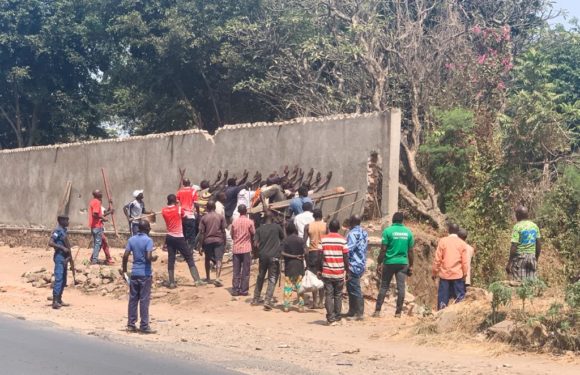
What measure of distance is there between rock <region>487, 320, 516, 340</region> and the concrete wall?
5124 millimetres

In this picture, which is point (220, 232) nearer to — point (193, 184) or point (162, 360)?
point (193, 184)

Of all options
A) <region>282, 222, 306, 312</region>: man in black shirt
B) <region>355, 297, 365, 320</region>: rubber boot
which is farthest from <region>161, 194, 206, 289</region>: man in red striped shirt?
<region>355, 297, 365, 320</region>: rubber boot

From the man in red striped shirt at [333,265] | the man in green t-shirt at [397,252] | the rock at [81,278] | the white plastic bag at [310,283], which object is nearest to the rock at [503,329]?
the man in green t-shirt at [397,252]

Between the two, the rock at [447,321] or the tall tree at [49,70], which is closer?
the rock at [447,321]

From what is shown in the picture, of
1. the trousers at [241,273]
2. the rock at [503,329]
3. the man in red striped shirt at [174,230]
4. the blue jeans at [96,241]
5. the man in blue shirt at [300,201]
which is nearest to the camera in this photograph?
the rock at [503,329]

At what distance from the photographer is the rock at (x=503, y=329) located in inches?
376

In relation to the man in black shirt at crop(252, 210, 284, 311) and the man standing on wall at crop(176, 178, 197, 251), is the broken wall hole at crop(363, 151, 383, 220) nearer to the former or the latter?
the man in black shirt at crop(252, 210, 284, 311)

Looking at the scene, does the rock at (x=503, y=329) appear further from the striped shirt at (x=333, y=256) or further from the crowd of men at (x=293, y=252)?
the striped shirt at (x=333, y=256)

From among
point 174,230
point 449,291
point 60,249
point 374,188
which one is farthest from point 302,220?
point 60,249

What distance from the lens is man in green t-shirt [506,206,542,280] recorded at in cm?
1154

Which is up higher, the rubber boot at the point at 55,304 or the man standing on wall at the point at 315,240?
the man standing on wall at the point at 315,240

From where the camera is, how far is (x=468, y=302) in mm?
10781

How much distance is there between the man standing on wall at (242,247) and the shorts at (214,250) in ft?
2.73

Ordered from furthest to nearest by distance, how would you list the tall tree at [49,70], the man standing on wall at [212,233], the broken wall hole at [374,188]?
the tall tree at [49,70] < the broken wall hole at [374,188] < the man standing on wall at [212,233]
